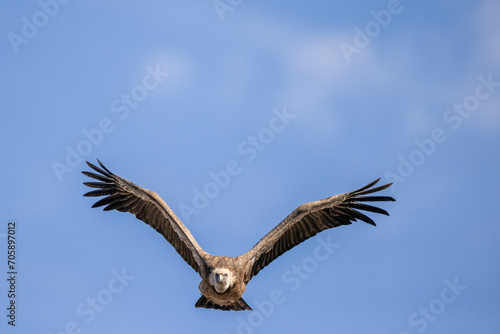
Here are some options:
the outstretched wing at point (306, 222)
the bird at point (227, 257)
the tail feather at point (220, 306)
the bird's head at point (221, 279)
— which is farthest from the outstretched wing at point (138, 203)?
the outstretched wing at point (306, 222)

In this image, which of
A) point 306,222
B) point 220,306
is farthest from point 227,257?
point 306,222

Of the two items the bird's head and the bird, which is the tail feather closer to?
the bird

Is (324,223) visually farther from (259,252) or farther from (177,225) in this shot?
(177,225)

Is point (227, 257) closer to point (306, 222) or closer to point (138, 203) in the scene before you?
point (306, 222)

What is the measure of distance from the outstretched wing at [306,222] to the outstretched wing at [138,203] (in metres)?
1.57

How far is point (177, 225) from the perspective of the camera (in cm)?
1348

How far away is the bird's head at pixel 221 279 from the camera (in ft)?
40.5

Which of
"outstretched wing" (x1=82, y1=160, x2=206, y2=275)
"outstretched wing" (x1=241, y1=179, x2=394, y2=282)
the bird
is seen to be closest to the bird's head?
the bird

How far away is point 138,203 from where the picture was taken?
1407 cm

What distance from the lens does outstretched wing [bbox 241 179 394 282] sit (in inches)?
520

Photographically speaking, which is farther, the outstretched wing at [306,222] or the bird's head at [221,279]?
the outstretched wing at [306,222]

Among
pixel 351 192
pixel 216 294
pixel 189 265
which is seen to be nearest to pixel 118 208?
pixel 189 265

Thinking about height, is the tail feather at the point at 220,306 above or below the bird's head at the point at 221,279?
below

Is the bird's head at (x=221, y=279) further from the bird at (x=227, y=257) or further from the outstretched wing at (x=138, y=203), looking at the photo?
the outstretched wing at (x=138, y=203)
